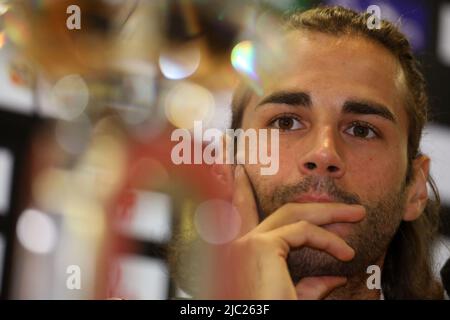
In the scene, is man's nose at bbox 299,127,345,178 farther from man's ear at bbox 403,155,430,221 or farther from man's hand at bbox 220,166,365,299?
man's ear at bbox 403,155,430,221

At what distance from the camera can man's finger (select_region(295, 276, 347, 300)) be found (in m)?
1.94

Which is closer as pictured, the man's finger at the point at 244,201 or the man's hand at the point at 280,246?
the man's hand at the point at 280,246

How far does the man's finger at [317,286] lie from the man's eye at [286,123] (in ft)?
1.24

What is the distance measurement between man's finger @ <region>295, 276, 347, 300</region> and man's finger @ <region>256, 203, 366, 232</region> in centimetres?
15

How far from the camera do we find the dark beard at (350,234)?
1928 mm

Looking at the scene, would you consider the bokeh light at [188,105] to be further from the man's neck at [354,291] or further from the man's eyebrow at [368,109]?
the man's neck at [354,291]

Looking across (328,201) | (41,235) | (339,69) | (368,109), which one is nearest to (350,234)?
(328,201)

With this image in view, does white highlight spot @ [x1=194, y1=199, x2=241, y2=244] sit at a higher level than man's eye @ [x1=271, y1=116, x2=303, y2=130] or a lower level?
lower

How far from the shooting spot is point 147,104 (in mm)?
2070

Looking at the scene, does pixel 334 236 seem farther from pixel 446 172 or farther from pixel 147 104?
pixel 147 104

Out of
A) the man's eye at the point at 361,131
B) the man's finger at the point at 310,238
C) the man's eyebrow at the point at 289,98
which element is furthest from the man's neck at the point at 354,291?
the man's eyebrow at the point at 289,98

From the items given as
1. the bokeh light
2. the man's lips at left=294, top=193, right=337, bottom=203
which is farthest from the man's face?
the bokeh light
